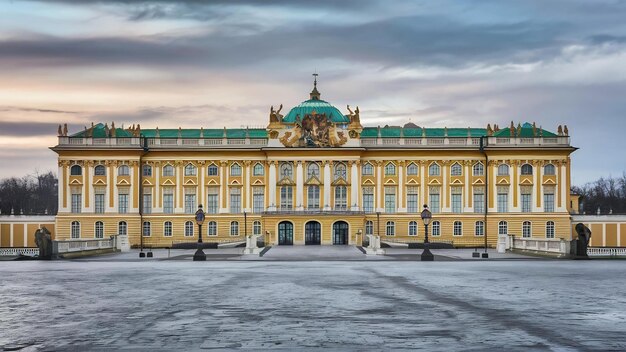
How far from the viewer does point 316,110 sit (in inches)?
4163

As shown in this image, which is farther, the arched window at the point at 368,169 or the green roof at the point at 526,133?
the arched window at the point at 368,169

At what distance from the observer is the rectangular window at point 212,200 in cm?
10100

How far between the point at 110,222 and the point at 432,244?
34.7 meters

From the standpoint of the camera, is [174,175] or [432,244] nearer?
[432,244]

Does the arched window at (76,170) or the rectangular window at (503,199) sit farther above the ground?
the arched window at (76,170)

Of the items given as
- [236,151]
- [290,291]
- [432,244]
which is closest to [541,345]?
[290,291]

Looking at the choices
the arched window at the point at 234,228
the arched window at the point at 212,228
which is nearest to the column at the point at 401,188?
the arched window at the point at 234,228

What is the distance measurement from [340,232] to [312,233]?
299 centimetres

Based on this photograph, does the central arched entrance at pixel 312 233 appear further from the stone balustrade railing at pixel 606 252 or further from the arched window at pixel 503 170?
the stone balustrade railing at pixel 606 252

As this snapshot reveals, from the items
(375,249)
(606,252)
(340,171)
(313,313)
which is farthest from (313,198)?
(313,313)

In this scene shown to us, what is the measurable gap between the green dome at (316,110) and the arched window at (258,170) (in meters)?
6.58

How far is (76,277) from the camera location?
39812 millimetres

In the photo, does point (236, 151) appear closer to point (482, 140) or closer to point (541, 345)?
point (482, 140)

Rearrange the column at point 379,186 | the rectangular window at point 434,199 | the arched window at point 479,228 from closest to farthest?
1. the arched window at point 479,228
2. the rectangular window at point 434,199
3. the column at point 379,186
